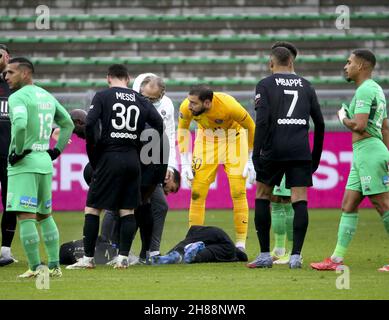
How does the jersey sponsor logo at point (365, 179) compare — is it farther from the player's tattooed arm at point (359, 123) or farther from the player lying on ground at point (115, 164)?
the player lying on ground at point (115, 164)

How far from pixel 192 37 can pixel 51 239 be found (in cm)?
1456

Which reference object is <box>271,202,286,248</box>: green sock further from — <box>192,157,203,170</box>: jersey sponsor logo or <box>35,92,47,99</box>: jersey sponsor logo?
<box>35,92,47,99</box>: jersey sponsor logo

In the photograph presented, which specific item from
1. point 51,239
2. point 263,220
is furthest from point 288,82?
point 51,239

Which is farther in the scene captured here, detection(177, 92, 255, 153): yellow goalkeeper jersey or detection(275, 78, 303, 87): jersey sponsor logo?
detection(177, 92, 255, 153): yellow goalkeeper jersey

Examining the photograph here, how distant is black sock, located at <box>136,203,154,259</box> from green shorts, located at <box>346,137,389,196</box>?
2.40m

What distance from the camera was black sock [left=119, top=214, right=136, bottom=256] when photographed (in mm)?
10758

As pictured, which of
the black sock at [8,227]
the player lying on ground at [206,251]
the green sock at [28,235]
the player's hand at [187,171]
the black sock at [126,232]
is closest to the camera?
the green sock at [28,235]

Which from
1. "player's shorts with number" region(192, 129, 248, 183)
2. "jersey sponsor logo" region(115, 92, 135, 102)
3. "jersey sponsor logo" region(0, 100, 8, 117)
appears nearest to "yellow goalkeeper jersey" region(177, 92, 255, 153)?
"player's shorts with number" region(192, 129, 248, 183)

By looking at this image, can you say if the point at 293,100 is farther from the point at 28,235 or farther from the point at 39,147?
the point at 28,235

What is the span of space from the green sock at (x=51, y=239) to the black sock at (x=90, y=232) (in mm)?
864

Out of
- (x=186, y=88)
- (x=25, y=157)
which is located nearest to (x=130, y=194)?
(x=25, y=157)

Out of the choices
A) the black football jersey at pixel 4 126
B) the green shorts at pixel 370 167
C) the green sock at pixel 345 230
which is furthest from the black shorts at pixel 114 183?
the green shorts at pixel 370 167

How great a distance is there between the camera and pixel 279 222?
11.5 meters

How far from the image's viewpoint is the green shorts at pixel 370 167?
10.1m
